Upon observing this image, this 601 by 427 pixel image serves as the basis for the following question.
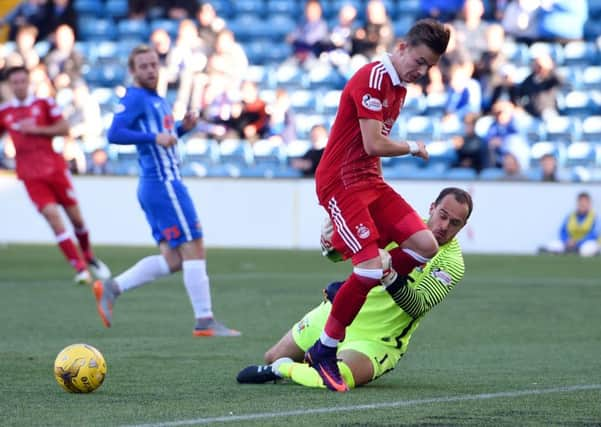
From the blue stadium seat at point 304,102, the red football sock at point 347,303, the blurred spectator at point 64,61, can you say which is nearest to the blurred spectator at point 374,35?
the blue stadium seat at point 304,102

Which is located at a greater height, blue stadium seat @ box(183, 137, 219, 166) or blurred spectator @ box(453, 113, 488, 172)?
blurred spectator @ box(453, 113, 488, 172)

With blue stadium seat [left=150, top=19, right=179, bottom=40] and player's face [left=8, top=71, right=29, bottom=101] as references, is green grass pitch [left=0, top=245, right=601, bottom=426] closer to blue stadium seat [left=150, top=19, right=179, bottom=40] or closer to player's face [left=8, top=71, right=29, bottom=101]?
player's face [left=8, top=71, right=29, bottom=101]

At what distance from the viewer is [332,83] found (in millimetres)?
24328

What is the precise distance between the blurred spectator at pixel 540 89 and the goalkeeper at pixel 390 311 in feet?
49.2

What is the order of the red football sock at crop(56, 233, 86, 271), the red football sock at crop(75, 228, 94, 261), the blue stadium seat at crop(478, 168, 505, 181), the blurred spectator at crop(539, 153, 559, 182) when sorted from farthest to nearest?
1. the blue stadium seat at crop(478, 168, 505, 181)
2. the blurred spectator at crop(539, 153, 559, 182)
3. the red football sock at crop(75, 228, 94, 261)
4. the red football sock at crop(56, 233, 86, 271)

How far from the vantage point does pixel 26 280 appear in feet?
49.6

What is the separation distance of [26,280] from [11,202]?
836cm

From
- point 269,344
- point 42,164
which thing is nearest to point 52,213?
point 42,164

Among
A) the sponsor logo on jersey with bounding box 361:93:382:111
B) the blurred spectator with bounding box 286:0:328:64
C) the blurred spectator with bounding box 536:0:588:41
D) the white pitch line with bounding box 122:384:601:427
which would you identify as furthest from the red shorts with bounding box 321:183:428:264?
the blurred spectator with bounding box 286:0:328:64

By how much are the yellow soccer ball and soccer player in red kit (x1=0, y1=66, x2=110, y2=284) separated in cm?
819

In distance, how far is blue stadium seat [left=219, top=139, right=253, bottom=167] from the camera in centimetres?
2361

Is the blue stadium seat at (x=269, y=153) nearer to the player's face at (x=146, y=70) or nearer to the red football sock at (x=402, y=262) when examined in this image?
the player's face at (x=146, y=70)

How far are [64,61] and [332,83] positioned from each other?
17.6ft

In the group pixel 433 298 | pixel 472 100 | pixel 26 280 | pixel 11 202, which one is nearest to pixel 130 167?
pixel 11 202
